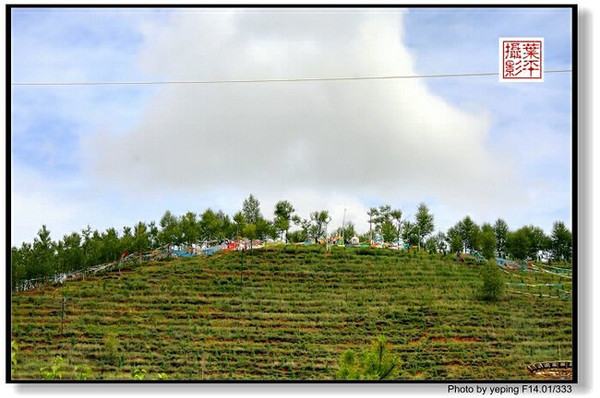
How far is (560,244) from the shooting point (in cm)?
721

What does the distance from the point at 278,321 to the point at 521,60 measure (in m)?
5.39

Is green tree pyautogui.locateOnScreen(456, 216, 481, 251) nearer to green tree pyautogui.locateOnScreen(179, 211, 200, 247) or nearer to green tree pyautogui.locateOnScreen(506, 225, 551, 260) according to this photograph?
green tree pyautogui.locateOnScreen(506, 225, 551, 260)

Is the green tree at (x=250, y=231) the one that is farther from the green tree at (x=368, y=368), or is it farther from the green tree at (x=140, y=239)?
the green tree at (x=368, y=368)

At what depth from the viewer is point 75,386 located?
11.4 ft

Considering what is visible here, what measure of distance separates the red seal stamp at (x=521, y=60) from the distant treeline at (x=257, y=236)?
274 cm

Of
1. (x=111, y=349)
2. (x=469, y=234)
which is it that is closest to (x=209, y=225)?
(x=111, y=349)

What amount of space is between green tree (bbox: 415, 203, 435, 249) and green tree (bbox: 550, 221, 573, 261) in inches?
57.8

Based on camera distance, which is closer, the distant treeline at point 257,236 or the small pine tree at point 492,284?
the distant treeline at point 257,236

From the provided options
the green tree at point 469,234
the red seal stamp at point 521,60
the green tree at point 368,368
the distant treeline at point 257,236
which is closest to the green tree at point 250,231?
the distant treeline at point 257,236

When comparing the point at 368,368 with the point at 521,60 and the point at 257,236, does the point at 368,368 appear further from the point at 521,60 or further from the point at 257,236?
the point at 257,236

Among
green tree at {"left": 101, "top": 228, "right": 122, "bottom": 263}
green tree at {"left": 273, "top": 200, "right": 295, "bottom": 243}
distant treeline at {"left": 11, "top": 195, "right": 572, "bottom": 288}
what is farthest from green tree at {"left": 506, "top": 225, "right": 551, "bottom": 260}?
green tree at {"left": 101, "top": 228, "right": 122, "bottom": 263}

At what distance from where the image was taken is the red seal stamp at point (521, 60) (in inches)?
157

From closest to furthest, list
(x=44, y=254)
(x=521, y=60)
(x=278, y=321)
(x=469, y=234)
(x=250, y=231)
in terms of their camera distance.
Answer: (x=521, y=60), (x=44, y=254), (x=278, y=321), (x=469, y=234), (x=250, y=231)

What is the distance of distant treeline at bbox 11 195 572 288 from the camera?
23.7 ft
